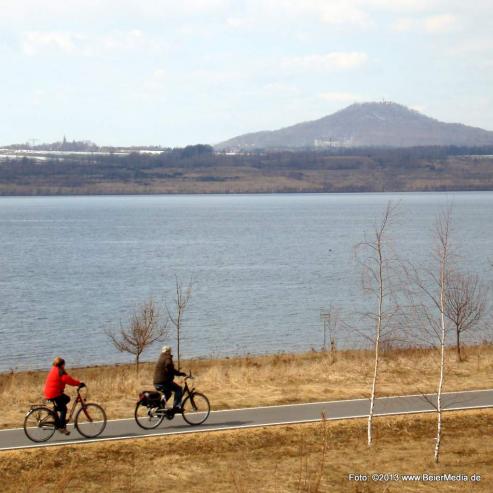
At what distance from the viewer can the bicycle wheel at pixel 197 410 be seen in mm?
16797

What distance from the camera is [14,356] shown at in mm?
35750

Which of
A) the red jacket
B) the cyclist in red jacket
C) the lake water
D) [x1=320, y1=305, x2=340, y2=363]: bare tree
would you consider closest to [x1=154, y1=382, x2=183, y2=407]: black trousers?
the cyclist in red jacket

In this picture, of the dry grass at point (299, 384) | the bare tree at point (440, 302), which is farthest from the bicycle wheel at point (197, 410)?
the bare tree at point (440, 302)

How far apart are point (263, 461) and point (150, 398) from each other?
287 cm

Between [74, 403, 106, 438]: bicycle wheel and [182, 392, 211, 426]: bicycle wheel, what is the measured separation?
1637 mm

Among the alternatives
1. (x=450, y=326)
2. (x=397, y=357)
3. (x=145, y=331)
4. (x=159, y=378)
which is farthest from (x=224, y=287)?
(x=159, y=378)

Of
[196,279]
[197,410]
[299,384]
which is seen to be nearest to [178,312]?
[299,384]

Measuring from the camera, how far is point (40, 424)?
15.4 metres

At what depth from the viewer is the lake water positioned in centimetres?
3925

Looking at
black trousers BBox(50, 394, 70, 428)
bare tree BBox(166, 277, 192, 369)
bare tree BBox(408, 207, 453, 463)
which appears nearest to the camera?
bare tree BBox(408, 207, 453, 463)

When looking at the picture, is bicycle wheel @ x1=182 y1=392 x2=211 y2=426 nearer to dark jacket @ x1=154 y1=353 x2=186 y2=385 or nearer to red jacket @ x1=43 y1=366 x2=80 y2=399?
dark jacket @ x1=154 y1=353 x2=186 y2=385

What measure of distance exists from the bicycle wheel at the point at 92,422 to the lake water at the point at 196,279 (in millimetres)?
12874

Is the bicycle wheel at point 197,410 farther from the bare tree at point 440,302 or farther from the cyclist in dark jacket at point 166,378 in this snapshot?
the bare tree at point 440,302

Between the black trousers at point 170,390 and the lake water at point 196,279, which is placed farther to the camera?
the lake water at point 196,279
